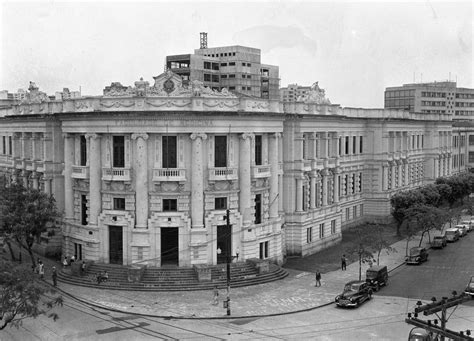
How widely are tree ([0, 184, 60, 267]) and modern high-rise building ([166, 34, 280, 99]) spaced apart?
7855cm

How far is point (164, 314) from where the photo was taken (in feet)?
143

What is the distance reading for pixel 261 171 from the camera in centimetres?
5697

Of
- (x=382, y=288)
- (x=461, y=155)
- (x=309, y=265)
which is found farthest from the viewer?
(x=461, y=155)

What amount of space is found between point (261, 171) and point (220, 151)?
4611mm

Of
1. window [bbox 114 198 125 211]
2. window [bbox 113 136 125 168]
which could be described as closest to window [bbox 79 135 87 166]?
window [bbox 113 136 125 168]

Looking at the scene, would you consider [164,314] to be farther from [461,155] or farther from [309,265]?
[461,155]

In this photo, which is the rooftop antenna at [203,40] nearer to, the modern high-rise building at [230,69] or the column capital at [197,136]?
the modern high-rise building at [230,69]

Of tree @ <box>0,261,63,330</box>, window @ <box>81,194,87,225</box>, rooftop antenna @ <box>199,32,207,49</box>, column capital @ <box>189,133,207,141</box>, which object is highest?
rooftop antenna @ <box>199,32,207,49</box>

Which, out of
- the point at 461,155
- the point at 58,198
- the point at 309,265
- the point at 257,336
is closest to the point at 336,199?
the point at 309,265

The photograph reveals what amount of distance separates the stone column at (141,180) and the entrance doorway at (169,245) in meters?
1.82

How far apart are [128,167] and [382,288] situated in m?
23.2

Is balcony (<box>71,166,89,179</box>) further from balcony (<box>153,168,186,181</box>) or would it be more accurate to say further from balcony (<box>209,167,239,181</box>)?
balcony (<box>209,167,239,181</box>)

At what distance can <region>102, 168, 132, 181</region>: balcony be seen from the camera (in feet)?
175

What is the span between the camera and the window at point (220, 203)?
5448 centimetres
